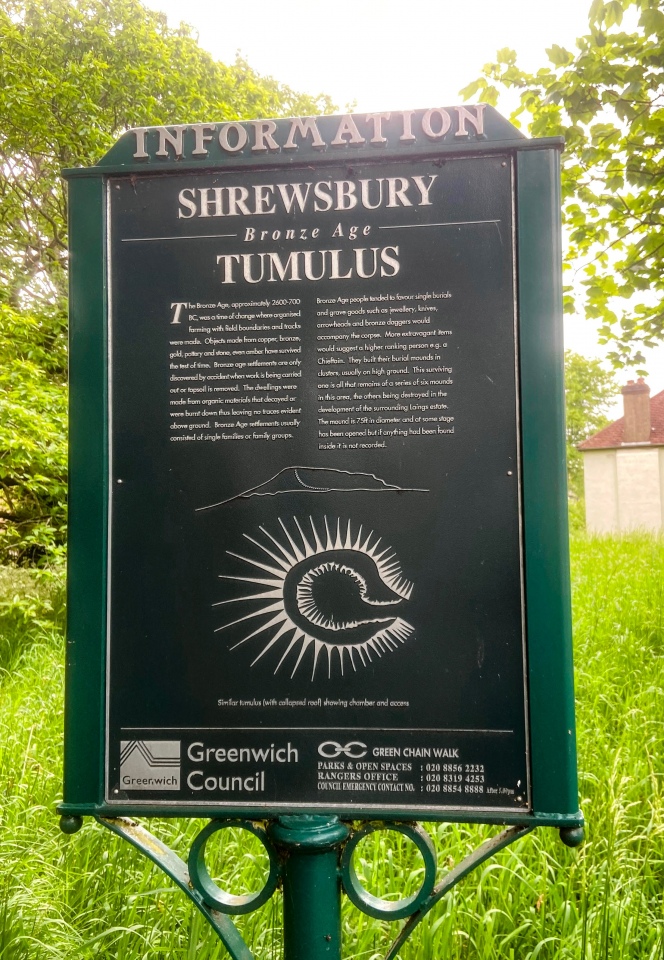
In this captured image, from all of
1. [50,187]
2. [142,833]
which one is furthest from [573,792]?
[50,187]

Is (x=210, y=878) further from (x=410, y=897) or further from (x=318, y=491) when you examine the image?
(x=318, y=491)

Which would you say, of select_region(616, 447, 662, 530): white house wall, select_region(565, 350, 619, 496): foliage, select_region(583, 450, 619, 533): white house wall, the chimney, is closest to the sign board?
select_region(616, 447, 662, 530): white house wall

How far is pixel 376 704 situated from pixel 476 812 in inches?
12.4

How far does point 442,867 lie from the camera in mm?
2660

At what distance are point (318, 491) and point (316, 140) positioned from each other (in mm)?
864

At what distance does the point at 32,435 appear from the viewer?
5.78 m

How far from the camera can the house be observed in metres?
25.7

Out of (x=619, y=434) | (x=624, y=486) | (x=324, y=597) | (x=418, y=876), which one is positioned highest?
(x=619, y=434)

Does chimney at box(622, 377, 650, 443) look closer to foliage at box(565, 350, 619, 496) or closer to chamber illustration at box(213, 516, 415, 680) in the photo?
foliage at box(565, 350, 619, 496)

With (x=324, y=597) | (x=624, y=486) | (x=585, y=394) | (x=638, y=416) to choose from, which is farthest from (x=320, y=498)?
(x=585, y=394)

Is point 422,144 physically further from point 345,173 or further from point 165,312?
point 165,312

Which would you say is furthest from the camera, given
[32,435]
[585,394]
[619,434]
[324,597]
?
[585,394]

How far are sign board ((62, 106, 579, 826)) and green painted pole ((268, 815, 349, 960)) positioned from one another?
0.07m

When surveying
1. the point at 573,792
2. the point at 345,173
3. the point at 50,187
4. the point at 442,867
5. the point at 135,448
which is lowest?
the point at 442,867
